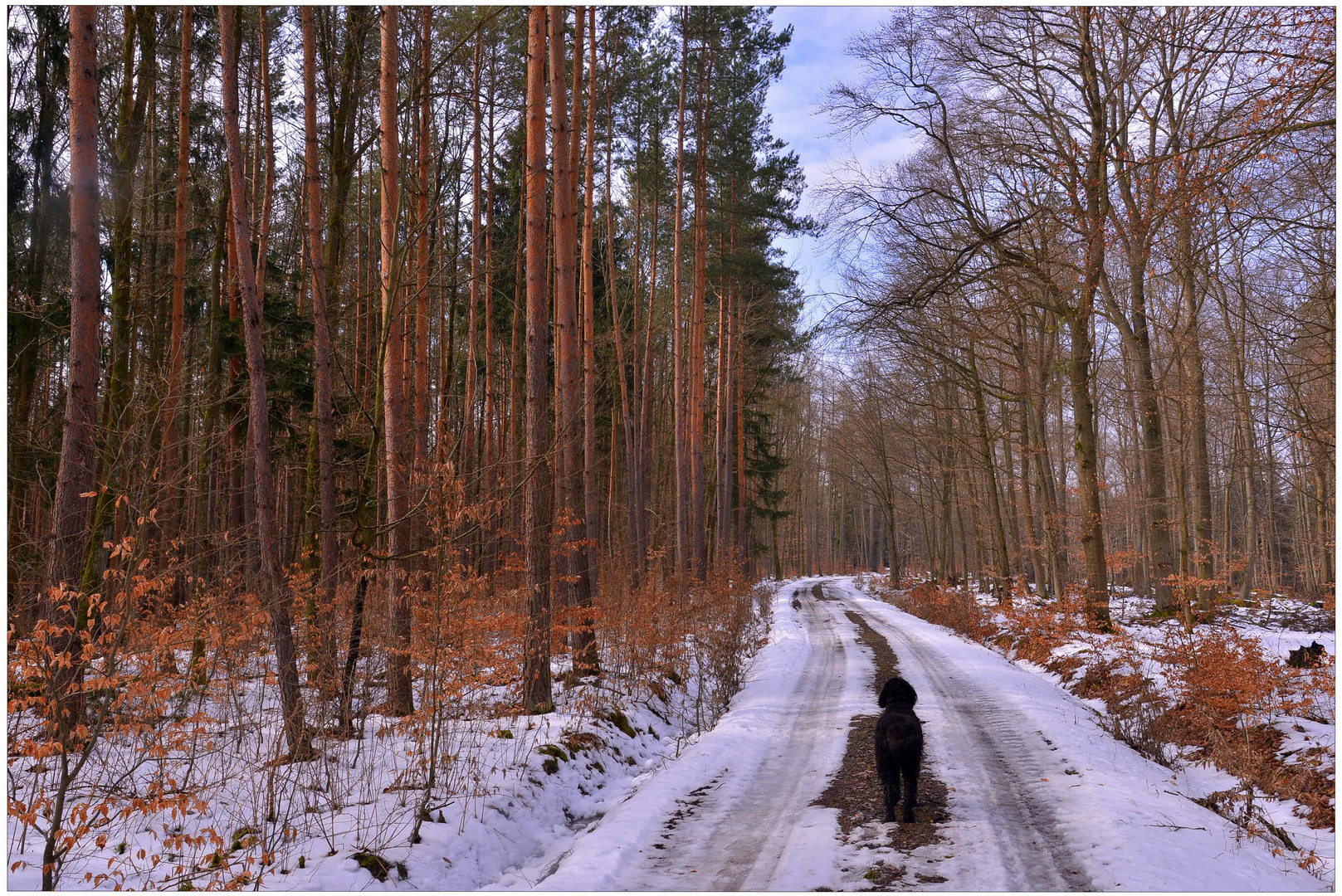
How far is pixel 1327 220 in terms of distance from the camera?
1123 centimetres

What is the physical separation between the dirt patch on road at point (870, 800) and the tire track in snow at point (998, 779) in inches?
7.6

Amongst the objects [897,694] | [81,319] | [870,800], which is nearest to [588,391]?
[81,319]

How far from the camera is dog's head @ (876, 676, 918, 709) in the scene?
21.2 ft

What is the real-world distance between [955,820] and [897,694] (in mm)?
1094

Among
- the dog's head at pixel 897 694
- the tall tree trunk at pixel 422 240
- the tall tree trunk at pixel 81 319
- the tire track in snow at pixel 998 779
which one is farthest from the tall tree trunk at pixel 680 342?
the tall tree trunk at pixel 81 319

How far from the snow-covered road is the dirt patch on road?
0.35 feet

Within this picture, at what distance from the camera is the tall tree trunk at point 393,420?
27.6 ft

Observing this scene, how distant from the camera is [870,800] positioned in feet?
20.4

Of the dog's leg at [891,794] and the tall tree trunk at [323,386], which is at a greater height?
the tall tree trunk at [323,386]

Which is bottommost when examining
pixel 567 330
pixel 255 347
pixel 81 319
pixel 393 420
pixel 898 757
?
pixel 898 757

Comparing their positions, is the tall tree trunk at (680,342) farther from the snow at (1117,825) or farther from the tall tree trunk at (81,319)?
the tall tree trunk at (81,319)

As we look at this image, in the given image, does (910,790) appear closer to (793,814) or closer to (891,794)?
(891,794)

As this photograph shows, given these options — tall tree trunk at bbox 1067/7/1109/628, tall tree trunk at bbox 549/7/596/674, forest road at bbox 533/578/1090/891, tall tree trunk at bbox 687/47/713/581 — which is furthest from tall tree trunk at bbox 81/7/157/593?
tall tree trunk at bbox 1067/7/1109/628

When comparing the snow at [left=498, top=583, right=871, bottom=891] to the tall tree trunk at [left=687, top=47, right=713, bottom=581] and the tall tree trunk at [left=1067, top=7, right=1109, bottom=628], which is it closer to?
the tall tree trunk at [left=1067, top=7, right=1109, bottom=628]
